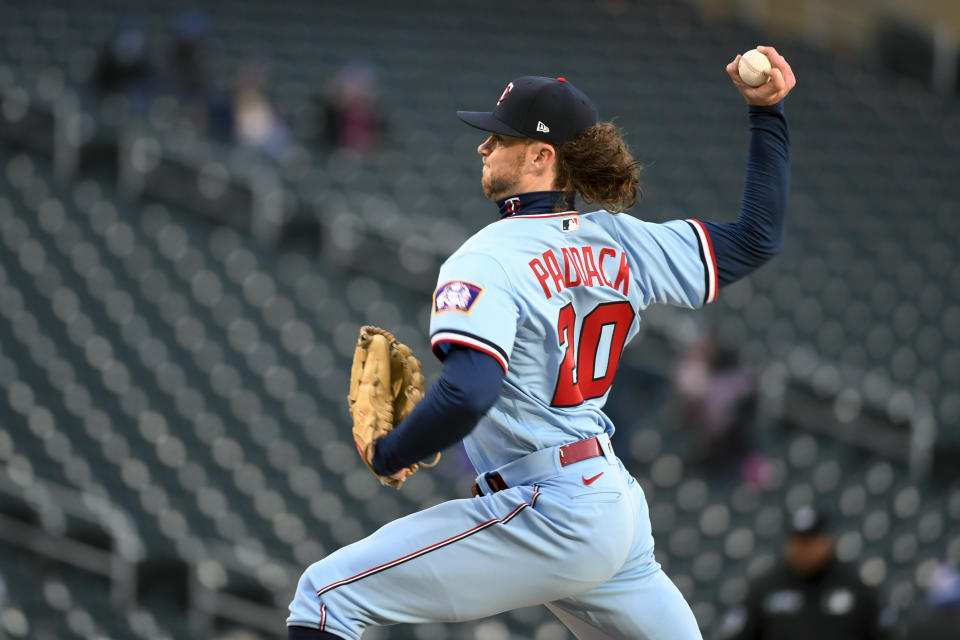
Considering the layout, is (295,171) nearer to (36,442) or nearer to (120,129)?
(120,129)

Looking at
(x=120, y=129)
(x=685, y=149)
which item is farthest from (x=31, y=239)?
(x=685, y=149)

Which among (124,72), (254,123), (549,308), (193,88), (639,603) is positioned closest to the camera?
(549,308)

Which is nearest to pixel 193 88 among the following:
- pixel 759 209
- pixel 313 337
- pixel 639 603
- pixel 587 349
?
pixel 313 337

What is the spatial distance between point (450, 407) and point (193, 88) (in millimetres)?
7952

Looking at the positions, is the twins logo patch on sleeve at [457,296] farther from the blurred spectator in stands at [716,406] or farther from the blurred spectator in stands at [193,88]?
the blurred spectator in stands at [193,88]

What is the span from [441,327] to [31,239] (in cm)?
667

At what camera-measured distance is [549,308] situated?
2.31 meters

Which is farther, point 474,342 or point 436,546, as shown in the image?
point 436,546

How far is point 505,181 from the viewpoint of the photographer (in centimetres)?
245

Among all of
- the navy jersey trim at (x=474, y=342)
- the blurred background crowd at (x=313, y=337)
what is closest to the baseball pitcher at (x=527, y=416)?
the navy jersey trim at (x=474, y=342)

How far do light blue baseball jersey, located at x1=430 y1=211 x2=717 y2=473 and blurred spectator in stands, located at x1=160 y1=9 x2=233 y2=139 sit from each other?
282 inches

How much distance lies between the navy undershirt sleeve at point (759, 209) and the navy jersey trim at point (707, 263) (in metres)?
0.01

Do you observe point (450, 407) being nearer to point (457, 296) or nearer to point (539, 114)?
point (457, 296)

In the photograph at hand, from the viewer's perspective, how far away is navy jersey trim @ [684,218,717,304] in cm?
258
